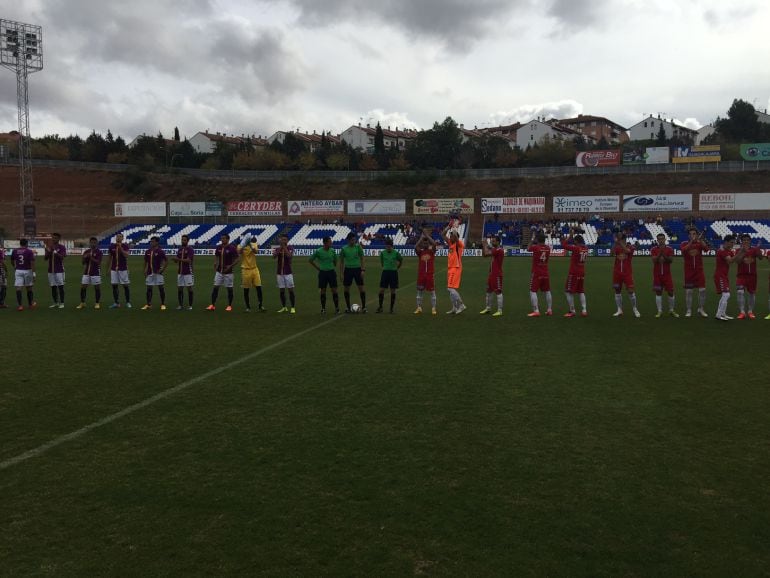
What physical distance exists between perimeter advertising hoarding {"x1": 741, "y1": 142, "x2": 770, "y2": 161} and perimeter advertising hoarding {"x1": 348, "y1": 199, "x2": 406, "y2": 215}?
1656 inches

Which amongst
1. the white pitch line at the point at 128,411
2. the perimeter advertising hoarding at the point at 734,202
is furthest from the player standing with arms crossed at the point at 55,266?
the perimeter advertising hoarding at the point at 734,202

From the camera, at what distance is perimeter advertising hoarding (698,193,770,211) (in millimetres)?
54625

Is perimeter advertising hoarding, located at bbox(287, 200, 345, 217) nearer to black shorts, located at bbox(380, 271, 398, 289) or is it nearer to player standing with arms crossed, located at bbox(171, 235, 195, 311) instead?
player standing with arms crossed, located at bbox(171, 235, 195, 311)

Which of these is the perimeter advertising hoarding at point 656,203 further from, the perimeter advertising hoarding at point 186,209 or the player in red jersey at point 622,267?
the player in red jersey at point 622,267

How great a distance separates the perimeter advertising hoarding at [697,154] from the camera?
68750 millimetres

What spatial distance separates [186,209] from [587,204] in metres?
43.9

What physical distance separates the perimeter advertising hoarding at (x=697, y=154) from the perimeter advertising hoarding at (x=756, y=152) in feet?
8.45

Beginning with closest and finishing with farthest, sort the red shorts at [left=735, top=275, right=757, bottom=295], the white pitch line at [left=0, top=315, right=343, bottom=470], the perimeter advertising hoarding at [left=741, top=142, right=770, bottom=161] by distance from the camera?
1. the white pitch line at [left=0, top=315, right=343, bottom=470]
2. the red shorts at [left=735, top=275, right=757, bottom=295]
3. the perimeter advertising hoarding at [left=741, top=142, right=770, bottom=161]

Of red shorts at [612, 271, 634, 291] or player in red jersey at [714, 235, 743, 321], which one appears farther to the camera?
red shorts at [612, 271, 634, 291]

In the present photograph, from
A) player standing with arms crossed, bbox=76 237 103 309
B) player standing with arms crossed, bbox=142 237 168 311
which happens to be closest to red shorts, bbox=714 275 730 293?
player standing with arms crossed, bbox=142 237 168 311

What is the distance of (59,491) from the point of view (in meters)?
4.40

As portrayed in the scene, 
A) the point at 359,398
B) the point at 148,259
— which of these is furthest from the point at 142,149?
the point at 359,398

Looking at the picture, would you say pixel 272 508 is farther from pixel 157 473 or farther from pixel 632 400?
pixel 632 400

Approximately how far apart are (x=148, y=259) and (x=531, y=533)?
14.1m
